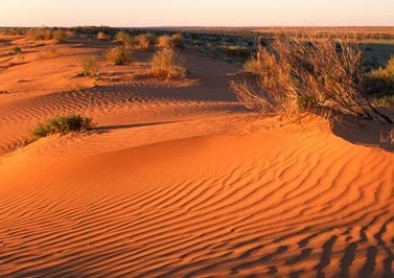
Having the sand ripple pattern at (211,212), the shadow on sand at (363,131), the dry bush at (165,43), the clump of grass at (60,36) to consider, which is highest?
the clump of grass at (60,36)

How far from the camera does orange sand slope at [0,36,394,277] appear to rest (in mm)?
5473

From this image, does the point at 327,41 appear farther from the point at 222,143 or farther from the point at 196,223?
the point at 196,223

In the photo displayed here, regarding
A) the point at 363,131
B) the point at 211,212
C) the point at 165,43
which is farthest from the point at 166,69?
the point at 211,212

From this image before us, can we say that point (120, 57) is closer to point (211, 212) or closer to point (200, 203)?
point (200, 203)

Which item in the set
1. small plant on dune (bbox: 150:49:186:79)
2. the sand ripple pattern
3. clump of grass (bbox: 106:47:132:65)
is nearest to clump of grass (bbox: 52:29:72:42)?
clump of grass (bbox: 106:47:132:65)

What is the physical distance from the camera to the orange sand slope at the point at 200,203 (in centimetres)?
547

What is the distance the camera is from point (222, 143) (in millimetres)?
10328

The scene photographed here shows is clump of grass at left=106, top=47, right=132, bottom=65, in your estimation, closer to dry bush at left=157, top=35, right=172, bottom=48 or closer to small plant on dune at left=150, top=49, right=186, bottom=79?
small plant on dune at left=150, top=49, right=186, bottom=79

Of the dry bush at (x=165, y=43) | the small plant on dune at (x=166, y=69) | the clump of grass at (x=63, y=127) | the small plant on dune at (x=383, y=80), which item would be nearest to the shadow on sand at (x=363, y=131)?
the clump of grass at (x=63, y=127)

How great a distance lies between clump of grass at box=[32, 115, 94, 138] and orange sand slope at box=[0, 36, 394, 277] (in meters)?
0.69

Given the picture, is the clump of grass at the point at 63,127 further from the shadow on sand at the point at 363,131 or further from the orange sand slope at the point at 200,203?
the shadow on sand at the point at 363,131

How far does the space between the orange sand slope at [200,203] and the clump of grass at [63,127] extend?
0.69 m

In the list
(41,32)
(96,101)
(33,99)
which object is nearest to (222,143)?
(96,101)

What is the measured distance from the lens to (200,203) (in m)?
7.59
